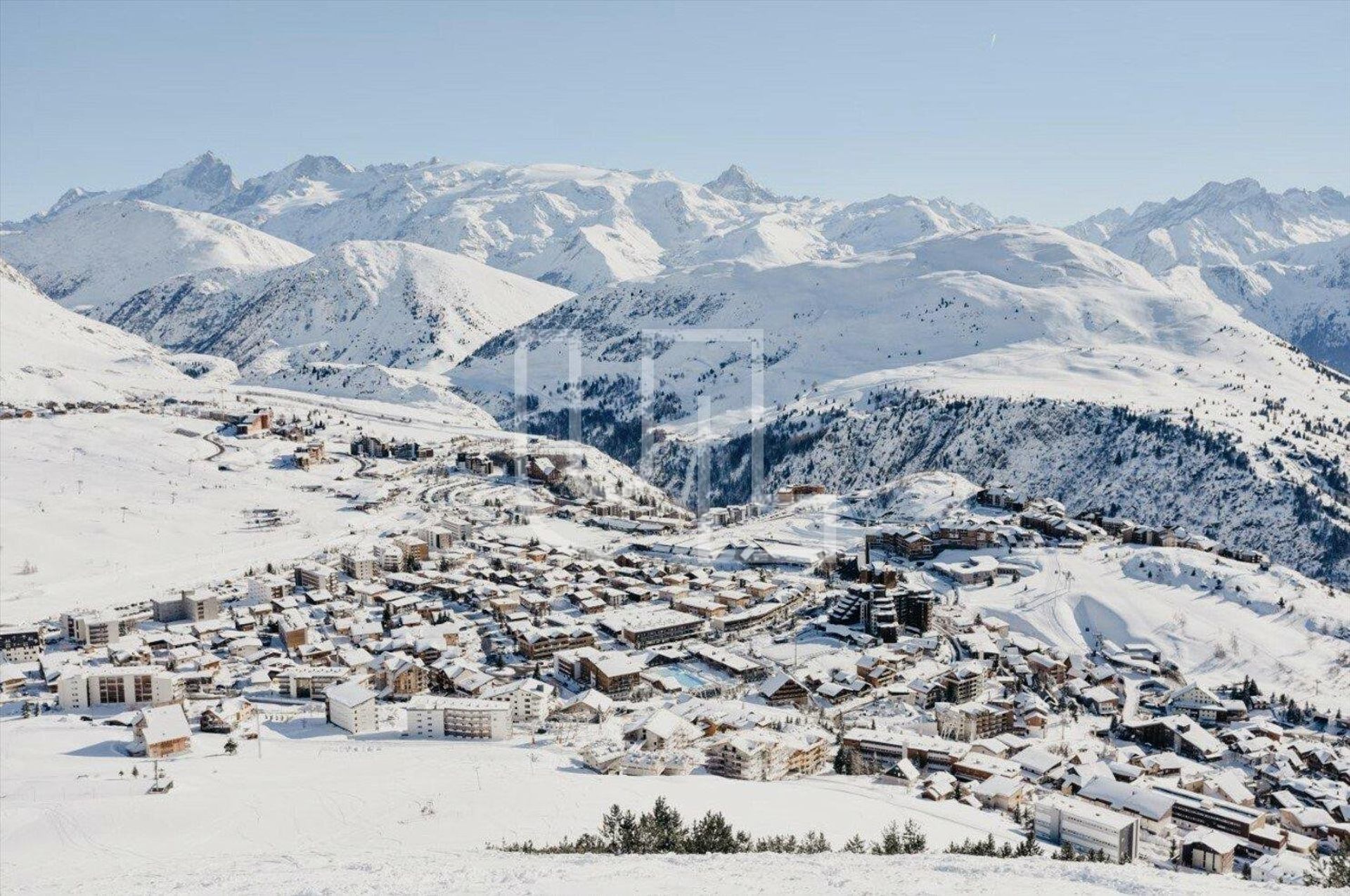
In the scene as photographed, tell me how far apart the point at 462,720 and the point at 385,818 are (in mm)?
13283

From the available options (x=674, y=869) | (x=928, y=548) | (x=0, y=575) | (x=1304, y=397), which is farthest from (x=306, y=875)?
(x=1304, y=397)

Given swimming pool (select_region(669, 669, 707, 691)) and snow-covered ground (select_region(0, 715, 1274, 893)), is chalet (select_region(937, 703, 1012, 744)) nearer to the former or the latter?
snow-covered ground (select_region(0, 715, 1274, 893))

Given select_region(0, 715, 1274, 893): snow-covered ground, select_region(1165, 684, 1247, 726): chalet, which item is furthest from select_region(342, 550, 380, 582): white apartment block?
select_region(1165, 684, 1247, 726): chalet

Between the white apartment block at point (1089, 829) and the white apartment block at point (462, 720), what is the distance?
25.9 meters

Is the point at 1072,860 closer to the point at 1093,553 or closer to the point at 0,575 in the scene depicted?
the point at 1093,553

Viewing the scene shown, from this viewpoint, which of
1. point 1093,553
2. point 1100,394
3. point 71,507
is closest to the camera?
point 1093,553

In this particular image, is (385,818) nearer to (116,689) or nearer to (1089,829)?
(116,689)

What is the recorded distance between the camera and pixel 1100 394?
502 feet

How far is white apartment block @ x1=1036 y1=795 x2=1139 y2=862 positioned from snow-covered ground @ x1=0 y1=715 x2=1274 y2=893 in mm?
1549

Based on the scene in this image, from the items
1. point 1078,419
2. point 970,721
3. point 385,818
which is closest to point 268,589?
point 385,818

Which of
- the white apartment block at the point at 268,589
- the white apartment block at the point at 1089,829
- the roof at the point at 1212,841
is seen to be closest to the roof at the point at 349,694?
the white apartment block at the point at 268,589

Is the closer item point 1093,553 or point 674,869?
point 674,869

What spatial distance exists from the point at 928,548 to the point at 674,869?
2794 inches

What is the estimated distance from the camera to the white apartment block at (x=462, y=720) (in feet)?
159
